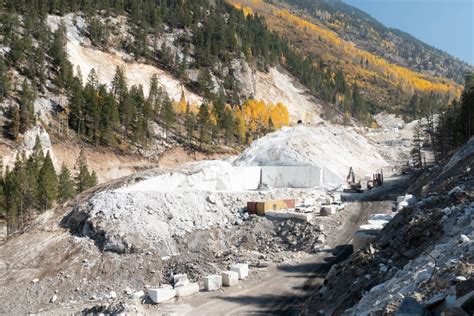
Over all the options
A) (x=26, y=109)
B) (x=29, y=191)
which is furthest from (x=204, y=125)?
(x=29, y=191)

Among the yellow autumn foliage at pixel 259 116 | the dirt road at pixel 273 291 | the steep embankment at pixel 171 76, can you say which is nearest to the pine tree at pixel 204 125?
the yellow autumn foliage at pixel 259 116

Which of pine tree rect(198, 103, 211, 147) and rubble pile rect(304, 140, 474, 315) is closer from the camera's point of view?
rubble pile rect(304, 140, 474, 315)

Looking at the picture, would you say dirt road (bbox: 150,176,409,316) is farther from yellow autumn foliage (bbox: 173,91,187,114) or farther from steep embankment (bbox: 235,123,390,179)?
yellow autumn foliage (bbox: 173,91,187,114)

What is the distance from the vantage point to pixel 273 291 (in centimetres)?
1878

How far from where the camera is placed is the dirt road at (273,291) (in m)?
17.1

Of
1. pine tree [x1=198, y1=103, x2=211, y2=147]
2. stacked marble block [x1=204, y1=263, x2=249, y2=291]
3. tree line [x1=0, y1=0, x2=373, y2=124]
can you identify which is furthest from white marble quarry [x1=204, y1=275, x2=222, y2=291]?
pine tree [x1=198, y1=103, x2=211, y2=147]

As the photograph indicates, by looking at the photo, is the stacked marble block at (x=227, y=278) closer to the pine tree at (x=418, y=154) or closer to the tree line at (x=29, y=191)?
the tree line at (x=29, y=191)

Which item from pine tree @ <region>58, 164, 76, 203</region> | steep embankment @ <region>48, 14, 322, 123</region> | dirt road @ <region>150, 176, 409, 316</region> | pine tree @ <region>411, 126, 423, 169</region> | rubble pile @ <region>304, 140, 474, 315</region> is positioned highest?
steep embankment @ <region>48, 14, 322, 123</region>

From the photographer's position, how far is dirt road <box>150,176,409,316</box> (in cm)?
1709

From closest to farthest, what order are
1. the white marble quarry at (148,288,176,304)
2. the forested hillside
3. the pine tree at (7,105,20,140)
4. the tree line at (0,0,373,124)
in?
the white marble quarry at (148,288,176,304) → the pine tree at (7,105,20,140) → the forested hillside → the tree line at (0,0,373,124)

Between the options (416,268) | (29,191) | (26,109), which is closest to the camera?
(416,268)

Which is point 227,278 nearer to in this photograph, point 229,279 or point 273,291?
point 229,279

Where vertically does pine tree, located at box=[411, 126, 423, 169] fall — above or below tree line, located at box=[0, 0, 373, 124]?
below

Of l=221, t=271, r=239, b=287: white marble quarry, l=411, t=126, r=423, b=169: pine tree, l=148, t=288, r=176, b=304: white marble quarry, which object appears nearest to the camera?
l=148, t=288, r=176, b=304: white marble quarry
